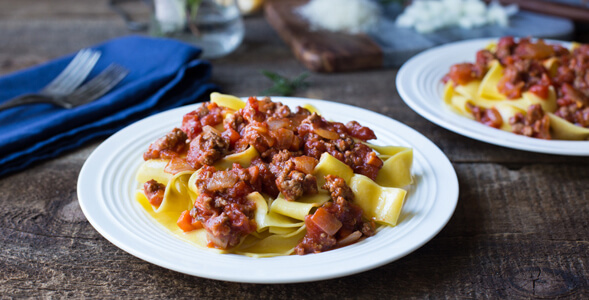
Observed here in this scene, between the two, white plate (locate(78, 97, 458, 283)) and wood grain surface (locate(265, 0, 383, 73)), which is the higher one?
white plate (locate(78, 97, 458, 283))

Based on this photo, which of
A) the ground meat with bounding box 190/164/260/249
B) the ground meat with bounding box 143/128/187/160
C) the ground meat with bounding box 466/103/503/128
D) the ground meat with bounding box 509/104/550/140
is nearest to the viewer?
the ground meat with bounding box 190/164/260/249

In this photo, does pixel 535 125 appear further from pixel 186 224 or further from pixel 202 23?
pixel 202 23

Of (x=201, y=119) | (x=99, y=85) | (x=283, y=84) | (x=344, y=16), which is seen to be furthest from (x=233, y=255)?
(x=344, y=16)

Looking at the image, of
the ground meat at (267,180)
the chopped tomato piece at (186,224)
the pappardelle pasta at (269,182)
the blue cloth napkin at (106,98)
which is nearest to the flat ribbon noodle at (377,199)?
the pappardelle pasta at (269,182)

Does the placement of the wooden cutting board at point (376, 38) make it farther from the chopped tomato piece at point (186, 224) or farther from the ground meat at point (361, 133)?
the chopped tomato piece at point (186, 224)

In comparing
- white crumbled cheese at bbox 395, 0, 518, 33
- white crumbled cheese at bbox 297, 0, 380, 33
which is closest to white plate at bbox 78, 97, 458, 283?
white crumbled cheese at bbox 297, 0, 380, 33

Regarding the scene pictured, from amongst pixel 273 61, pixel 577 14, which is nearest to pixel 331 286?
pixel 273 61

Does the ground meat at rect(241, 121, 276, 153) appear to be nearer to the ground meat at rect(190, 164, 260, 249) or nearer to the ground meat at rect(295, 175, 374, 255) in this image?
the ground meat at rect(190, 164, 260, 249)

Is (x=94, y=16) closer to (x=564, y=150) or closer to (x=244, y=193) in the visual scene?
(x=244, y=193)

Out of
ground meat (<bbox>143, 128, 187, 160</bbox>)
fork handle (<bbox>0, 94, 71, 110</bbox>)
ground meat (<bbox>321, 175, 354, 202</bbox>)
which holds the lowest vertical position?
fork handle (<bbox>0, 94, 71, 110</bbox>)
